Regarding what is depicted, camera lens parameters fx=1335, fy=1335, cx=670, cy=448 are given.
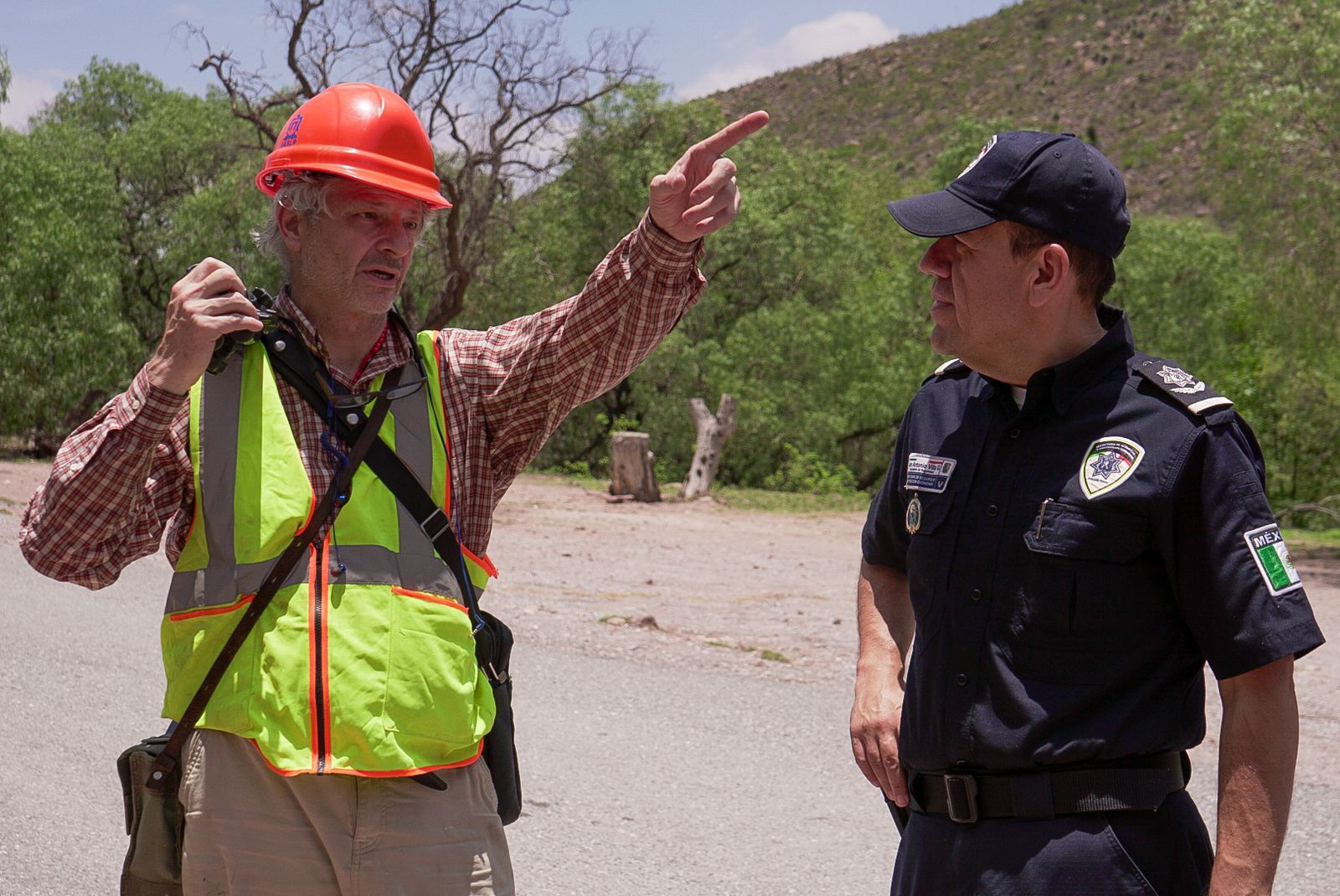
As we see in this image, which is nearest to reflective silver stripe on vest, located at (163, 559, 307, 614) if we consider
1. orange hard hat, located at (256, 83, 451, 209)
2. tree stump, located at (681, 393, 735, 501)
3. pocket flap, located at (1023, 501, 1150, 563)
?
orange hard hat, located at (256, 83, 451, 209)

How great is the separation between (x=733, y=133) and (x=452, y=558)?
95cm

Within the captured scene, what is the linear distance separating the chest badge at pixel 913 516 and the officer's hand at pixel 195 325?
1.20m

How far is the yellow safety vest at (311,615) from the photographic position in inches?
88.0

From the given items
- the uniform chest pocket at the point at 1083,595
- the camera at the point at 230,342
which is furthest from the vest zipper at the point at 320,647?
the uniform chest pocket at the point at 1083,595

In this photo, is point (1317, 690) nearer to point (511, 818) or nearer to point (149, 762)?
point (511, 818)

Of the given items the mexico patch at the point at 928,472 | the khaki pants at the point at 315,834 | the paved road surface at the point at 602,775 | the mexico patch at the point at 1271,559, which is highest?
the mexico patch at the point at 928,472

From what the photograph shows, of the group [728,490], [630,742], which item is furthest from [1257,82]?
[630,742]

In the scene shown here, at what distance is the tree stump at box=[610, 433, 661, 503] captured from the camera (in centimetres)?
1944

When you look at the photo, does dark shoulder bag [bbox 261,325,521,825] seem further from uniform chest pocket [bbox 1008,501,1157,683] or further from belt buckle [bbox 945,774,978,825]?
uniform chest pocket [bbox 1008,501,1157,683]

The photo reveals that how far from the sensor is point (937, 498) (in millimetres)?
2400

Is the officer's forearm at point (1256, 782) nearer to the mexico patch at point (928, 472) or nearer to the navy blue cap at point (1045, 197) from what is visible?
the mexico patch at point (928, 472)

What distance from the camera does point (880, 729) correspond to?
2.49 metres

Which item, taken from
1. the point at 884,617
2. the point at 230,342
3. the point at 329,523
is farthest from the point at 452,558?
the point at 884,617

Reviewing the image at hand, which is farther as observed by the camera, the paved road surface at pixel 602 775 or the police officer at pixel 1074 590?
the paved road surface at pixel 602 775
